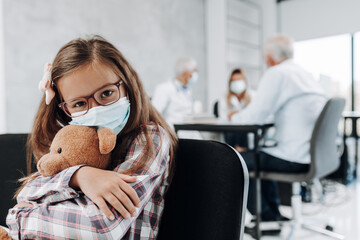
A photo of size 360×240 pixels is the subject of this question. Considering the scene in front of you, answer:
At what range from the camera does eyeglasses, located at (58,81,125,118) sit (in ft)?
2.04

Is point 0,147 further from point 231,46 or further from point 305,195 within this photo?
point 231,46

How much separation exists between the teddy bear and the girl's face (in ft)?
0.23

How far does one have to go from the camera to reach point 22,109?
3014 millimetres

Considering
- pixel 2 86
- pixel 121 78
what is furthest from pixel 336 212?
pixel 2 86

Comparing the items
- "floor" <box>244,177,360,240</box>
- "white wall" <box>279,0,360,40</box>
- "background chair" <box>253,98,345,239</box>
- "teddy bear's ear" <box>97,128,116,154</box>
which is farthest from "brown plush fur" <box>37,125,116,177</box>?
"floor" <box>244,177,360,240</box>

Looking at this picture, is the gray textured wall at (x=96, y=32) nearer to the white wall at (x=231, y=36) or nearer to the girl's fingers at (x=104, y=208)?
the white wall at (x=231, y=36)

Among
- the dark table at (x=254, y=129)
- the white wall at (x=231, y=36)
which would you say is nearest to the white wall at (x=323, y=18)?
the dark table at (x=254, y=129)

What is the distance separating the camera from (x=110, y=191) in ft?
1.70

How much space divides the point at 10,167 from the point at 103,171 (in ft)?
1.46

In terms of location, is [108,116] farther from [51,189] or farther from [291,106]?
[291,106]

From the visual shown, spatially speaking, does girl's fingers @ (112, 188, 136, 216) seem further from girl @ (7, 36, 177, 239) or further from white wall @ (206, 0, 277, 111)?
white wall @ (206, 0, 277, 111)

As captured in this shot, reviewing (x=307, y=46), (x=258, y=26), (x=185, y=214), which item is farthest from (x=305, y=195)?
(x=258, y=26)

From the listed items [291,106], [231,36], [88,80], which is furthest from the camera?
[231,36]

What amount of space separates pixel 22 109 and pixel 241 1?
13.4 ft
